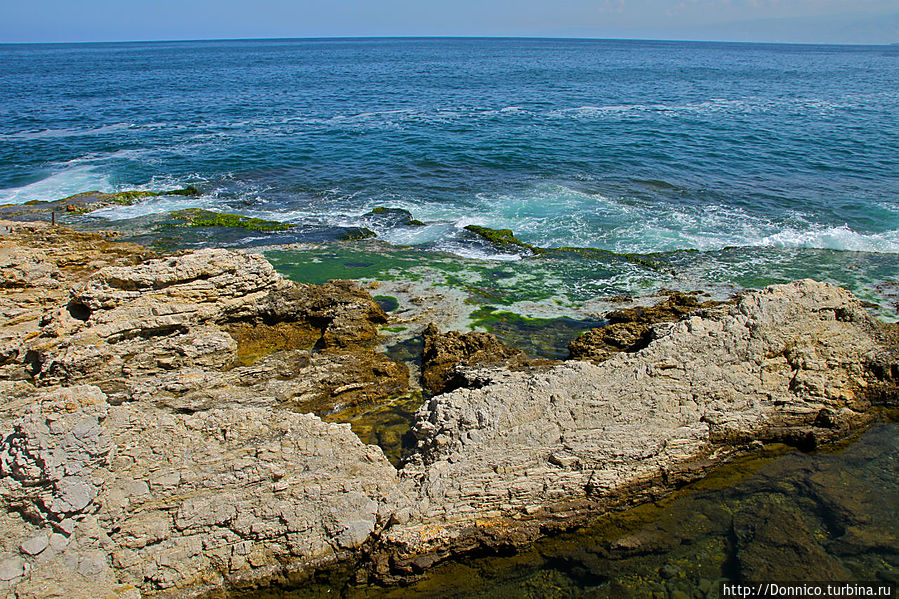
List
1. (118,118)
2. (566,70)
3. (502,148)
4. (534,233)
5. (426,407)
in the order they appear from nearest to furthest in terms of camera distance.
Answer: (426,407) < (534,233) < (502,148) < (118,118) < (566,70)

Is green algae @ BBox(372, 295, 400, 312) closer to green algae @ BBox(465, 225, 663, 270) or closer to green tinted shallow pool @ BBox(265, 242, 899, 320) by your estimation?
green tinted shallow pool @ BBox(265, 242, 899, 320)

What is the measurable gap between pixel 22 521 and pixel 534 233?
52.6ft

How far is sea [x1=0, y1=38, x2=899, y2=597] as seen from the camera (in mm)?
6355

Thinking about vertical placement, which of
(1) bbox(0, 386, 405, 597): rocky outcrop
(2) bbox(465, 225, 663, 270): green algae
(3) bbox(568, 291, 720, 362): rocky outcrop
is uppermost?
(2) bbox(465, 225, 663, 270): green algae

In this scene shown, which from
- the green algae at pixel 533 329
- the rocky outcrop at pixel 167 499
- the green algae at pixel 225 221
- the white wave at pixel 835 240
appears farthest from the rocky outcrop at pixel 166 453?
the white wave at pixel 835 240

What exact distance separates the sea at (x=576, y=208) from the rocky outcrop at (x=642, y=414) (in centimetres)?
39

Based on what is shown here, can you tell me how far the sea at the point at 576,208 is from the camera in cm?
636

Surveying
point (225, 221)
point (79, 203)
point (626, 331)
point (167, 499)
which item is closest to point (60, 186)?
point (79, 203)

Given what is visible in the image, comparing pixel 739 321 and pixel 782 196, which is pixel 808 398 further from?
pixel 782 196

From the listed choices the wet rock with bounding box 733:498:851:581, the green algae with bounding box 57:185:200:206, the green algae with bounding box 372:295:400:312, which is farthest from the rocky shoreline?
the green algae with bounding box 57:185:200:206

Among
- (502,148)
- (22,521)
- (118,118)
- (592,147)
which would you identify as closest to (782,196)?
(592,147)

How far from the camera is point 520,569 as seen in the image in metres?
6.08

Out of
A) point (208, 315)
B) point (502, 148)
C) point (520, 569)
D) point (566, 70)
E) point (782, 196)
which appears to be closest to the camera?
point (520, 569)

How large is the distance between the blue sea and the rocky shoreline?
5666mm
